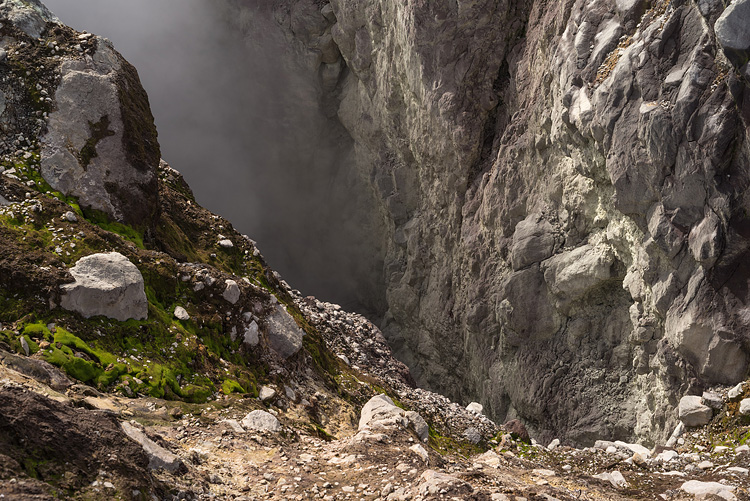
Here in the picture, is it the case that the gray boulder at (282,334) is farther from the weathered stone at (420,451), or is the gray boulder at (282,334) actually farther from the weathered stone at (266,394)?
the weathered stone at (420,451)

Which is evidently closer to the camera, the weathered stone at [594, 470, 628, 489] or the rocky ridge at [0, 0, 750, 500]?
the rocky ridge at [0, 0, 750, 500]

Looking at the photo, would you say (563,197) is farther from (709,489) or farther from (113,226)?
(113,226)

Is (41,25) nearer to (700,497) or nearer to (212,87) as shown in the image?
(700,497)

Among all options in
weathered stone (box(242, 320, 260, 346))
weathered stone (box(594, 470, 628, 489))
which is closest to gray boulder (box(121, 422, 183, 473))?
weathered stone (box(242, 320, 260, 346))

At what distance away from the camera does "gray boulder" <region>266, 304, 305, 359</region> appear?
35.1ft

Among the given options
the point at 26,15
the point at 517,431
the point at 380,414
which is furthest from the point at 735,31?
the point at 26,15

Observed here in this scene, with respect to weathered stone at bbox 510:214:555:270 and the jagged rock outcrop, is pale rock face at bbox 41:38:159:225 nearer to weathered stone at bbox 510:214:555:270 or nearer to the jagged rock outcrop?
the jagged rock outcrop

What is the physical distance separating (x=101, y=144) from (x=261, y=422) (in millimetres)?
6534

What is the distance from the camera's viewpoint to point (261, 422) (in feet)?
25.3

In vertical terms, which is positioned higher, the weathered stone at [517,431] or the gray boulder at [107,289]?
the gray boulder at [107,289]

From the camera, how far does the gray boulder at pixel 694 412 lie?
12508mm

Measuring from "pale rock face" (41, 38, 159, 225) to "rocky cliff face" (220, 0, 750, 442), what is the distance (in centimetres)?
1109

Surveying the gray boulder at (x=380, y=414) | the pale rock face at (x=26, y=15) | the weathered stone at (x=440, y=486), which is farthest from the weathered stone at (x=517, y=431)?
the pale rock face at (x=26, y=15)

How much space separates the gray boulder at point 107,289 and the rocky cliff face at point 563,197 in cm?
1148
